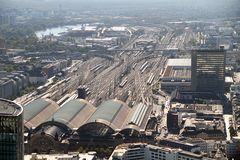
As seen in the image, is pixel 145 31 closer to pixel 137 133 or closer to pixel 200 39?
pixel 200 39

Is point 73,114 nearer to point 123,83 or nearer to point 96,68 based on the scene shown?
point 123,83

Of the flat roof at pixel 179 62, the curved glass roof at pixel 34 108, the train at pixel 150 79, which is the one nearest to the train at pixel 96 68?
the train at pixel 150 79

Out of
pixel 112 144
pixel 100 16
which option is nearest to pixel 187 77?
pixel 112 144

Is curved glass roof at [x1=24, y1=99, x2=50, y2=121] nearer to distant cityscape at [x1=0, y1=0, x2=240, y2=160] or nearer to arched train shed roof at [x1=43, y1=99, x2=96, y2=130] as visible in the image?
distant cityscape at [x1=0, y1=0, x2=240, y2=160]

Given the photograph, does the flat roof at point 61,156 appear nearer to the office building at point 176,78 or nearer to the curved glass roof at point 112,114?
the curved glass roof at point 112,114

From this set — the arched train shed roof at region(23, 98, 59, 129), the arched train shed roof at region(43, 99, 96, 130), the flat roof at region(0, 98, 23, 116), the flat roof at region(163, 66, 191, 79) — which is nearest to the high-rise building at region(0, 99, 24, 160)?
the flat roof at region(0, 98, 23, 116)

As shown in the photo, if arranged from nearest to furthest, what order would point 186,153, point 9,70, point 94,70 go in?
1. point 186,153
2. point 9,70
3. point 94,70
